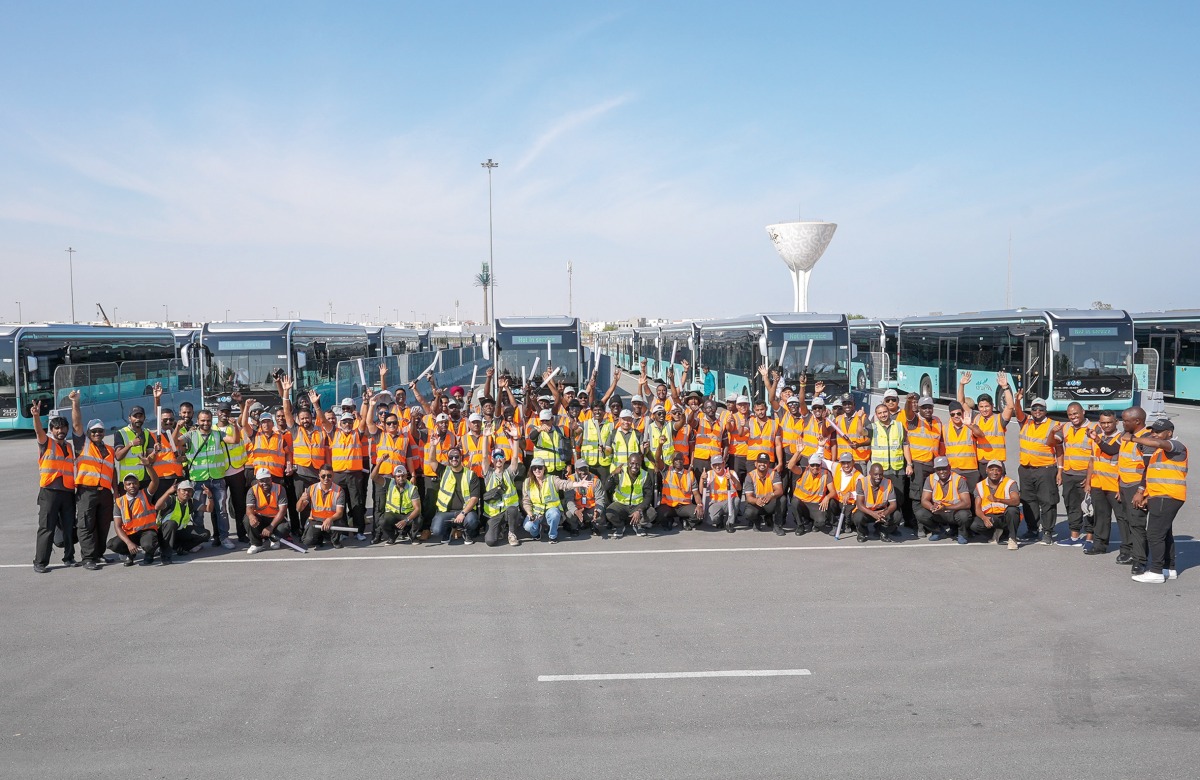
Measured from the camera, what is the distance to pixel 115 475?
383 inches

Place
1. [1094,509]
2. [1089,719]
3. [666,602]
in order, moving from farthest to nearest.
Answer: [1094,509], [666,602], [1089,719]

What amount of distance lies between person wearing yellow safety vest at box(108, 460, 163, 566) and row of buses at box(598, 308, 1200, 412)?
13.6m

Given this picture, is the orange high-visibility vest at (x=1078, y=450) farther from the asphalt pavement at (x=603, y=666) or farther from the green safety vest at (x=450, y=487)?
the green safety vest at (x=450, y=487)

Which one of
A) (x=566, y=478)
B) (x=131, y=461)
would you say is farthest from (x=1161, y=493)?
(x=131, y=461)

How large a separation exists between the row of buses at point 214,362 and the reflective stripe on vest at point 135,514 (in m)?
9.56

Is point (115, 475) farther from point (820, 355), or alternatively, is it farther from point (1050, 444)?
point (820, 355)

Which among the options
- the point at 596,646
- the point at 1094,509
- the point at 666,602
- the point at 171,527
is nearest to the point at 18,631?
the point at 171,527

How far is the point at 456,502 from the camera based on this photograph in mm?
10953

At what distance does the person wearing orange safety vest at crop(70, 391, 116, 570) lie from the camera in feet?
30.8

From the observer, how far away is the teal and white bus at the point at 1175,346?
27.0 m

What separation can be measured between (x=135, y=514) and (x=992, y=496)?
393 inches

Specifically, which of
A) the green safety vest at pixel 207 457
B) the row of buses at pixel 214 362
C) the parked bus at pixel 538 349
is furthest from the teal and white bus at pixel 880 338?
the green safety vest at pixel 207 457

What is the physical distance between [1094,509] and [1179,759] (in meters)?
5.25

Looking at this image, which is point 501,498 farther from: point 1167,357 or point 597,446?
point 1167,357
